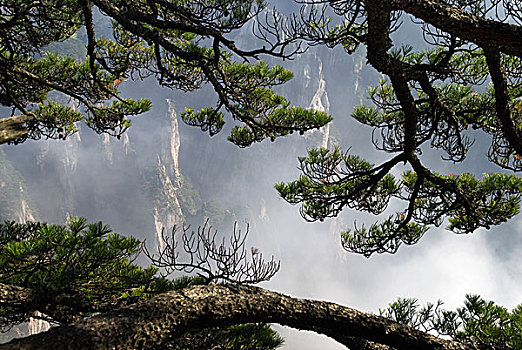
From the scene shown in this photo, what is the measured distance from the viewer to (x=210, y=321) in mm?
1315

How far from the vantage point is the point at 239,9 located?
77.9 inches

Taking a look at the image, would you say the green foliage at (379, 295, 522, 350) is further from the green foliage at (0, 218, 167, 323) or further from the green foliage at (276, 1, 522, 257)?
the green foliage at (0, 218, 167, 323)

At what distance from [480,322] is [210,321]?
62.1 inches

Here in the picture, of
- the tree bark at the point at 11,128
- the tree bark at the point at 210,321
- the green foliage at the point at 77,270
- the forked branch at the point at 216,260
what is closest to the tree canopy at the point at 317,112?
the tree bark at the point at 11,128

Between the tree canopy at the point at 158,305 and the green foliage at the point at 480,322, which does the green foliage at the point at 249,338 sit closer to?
the tree canopy at the point at 158,305

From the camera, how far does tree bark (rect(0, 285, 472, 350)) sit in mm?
1042

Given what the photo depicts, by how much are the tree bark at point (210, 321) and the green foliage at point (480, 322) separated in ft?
0.51

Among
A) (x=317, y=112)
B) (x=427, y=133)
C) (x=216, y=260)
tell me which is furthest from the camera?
(x=317, y=112)

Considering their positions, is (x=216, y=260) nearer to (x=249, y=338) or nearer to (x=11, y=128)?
(x=249, y=338)

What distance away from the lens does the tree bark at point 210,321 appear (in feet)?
3.42

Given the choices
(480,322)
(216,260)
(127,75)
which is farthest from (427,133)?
(127,75)

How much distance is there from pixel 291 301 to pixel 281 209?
38.4 metres

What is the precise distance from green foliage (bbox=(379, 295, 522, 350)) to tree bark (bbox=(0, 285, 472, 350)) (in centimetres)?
16

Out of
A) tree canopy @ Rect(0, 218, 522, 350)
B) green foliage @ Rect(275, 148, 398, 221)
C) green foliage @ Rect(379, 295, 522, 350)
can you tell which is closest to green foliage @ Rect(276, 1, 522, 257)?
green foliage @ Rect(275, 148, 398, 221)
